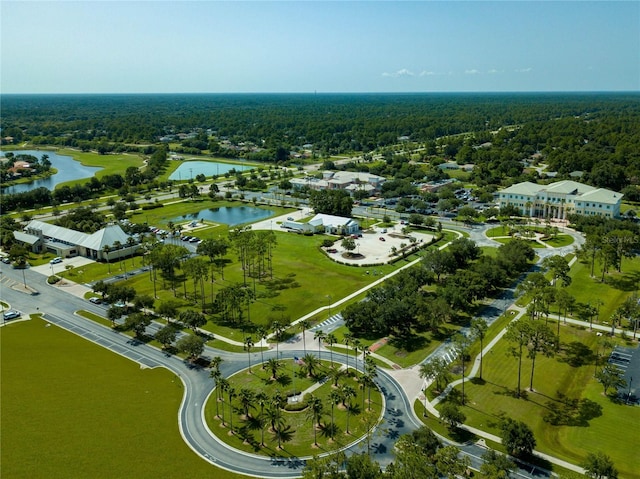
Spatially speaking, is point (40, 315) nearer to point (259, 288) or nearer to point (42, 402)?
point (42, 402)

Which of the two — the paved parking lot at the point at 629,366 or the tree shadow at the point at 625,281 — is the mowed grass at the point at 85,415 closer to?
the paved parking lot at the point at 629,366

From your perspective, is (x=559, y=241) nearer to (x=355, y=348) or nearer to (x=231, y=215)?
(x=355, y=348)

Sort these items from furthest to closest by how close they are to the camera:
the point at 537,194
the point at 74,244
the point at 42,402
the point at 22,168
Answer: the point at 22,168 < the point at 537,194 < the point at 74,244 < the point at 42,402

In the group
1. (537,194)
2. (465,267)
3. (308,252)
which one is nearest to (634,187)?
(537,194)

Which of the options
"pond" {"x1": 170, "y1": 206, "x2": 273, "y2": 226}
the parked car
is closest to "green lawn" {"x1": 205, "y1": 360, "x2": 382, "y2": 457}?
the parked car

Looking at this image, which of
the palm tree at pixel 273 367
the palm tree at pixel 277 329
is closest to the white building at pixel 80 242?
the palm tree at pixel 277 329
